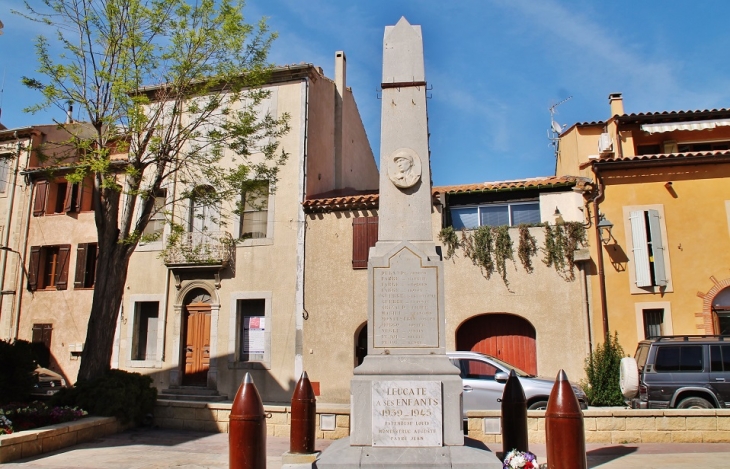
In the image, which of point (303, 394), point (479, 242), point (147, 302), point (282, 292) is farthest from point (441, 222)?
point (303, 394)

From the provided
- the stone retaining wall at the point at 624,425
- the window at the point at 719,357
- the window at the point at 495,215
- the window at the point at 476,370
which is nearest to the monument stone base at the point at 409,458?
the stone retaining wall at the point at 624,425

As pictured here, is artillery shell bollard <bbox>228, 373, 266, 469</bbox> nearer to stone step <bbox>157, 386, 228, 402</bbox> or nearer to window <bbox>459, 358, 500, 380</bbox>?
window <bbox>459, 358, 500, 380</bbox>

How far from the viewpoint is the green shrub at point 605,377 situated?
14586 mm

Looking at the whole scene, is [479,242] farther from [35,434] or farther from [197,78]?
[35,434]

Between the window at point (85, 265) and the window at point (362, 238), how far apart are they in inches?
341

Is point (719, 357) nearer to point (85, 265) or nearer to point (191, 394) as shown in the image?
point (191, 394)

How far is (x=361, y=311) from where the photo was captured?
16.7 m

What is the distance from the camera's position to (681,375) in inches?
453

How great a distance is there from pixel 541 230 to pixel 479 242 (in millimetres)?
1682

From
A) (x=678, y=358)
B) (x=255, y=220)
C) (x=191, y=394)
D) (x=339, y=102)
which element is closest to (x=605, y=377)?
(x=678, y=358)

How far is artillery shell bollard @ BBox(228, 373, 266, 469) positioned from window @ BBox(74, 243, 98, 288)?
15.6 metres

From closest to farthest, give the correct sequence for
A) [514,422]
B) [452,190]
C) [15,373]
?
[514,422] → [15,373] → [452,190]

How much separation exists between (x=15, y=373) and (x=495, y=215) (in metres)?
12.2

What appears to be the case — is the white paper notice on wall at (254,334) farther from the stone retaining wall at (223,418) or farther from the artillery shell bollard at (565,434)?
the artillery shell bollard at (565,434)
